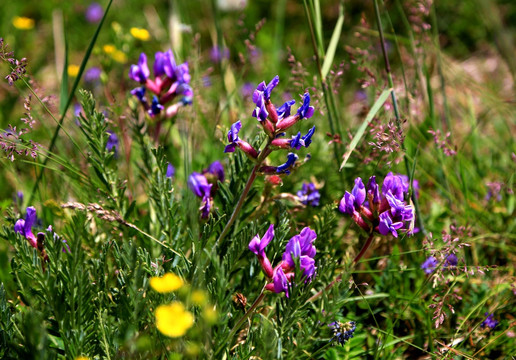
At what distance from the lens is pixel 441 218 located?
282 cm

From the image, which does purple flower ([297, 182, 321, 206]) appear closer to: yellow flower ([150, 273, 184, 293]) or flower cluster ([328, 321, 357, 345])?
flower cluster ([328, 321, 357, 345])

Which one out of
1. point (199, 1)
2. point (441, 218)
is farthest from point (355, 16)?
point (441, 218)

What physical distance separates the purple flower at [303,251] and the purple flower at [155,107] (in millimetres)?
1123

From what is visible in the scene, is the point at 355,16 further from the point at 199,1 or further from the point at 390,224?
the point at 390,224

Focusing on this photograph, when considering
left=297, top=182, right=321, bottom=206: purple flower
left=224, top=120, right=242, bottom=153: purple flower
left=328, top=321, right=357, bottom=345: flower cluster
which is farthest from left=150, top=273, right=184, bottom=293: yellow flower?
left=297, top=182, right=321, bottom=206: purple flower

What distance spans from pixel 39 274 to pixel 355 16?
420 centimetres

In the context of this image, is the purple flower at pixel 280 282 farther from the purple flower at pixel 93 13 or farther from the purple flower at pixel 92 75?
the purple flower at pixel 93 13

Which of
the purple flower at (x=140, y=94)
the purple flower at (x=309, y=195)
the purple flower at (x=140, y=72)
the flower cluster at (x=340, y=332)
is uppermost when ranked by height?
the purple flower at (x=140, y=72)

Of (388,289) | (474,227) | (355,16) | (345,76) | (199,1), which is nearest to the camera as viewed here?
(388,289)

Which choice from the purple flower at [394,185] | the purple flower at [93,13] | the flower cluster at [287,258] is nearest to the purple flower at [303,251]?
the flower cluster at [287,258]

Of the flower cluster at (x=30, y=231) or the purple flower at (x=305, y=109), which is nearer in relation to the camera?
the purple flower at (x=305, y=109)

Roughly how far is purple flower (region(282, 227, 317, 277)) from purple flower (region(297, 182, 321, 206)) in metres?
0.64

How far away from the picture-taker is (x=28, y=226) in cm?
195

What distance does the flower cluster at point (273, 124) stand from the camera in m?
1.78
